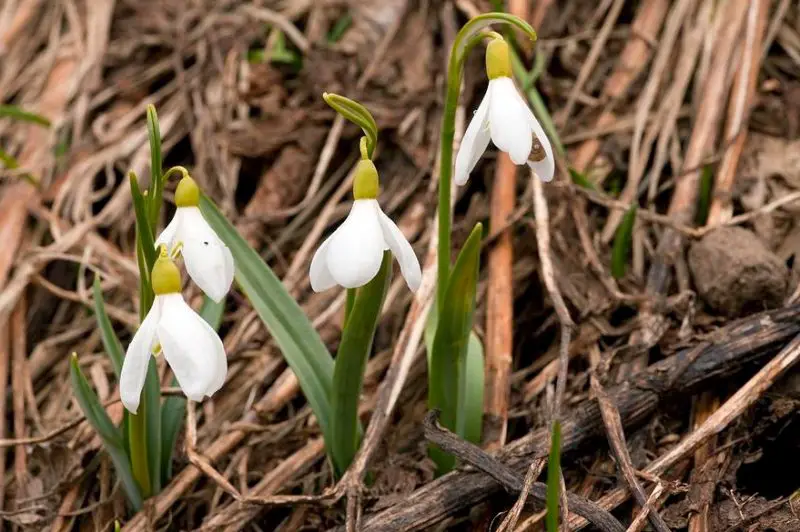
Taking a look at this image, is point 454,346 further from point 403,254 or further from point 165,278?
point 165,278

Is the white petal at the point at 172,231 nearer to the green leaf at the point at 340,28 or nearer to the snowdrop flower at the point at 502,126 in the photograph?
the snowdrop flower at the point at 502,126

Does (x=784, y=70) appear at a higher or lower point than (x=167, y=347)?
lower

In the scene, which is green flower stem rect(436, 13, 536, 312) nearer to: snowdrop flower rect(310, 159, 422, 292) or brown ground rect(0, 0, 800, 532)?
snowdrop flower rect(310, 159, 422, 292)

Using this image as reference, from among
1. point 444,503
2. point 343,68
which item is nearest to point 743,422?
point 444,503

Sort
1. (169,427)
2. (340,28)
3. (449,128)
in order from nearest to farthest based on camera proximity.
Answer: (449,128), (169,427), (340,28)

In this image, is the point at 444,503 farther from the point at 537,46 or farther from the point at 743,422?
the point at 537,46

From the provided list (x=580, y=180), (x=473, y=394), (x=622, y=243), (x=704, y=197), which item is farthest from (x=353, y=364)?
(x=704, y=197)
